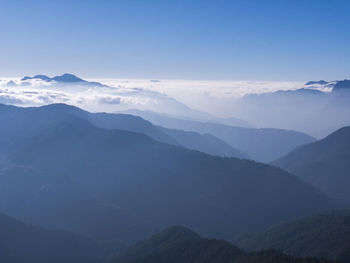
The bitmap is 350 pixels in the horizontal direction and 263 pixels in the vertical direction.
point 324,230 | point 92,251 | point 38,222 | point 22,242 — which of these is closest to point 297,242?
point 324,230

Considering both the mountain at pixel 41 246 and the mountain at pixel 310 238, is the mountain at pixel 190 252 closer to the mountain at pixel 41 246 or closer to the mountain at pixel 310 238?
the mountain at pixel 41 246

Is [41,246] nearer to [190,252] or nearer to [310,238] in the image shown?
[190,252]

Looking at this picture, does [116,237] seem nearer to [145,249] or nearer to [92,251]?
[92,251]

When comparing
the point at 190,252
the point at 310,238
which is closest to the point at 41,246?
the point at 190,252

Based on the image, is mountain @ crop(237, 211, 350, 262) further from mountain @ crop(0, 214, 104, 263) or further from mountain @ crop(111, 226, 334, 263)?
mountain @ crop(0, 214, 104, 263)

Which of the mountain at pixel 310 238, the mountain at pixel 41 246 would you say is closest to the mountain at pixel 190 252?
the mountain at pixel 41 246

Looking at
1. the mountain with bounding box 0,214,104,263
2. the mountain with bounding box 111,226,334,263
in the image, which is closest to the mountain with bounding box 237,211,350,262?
the mountain with bounding box 111,226,334,263
